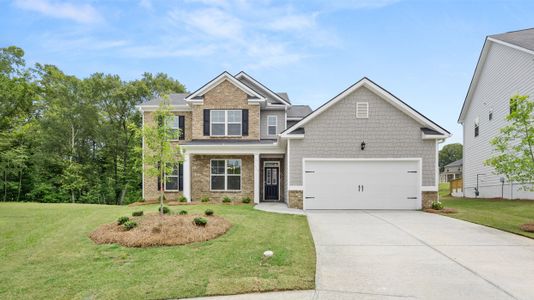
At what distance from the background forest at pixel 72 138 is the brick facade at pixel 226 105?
9.55 meters

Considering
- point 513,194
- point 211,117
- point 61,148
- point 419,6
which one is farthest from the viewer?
point 61,148

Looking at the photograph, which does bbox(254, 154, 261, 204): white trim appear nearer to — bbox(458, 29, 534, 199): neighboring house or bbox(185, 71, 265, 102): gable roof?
bbox(185, 71, 265, 102): gable roof

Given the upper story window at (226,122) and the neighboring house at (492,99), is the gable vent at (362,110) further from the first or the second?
the neighboring house at (492,99)

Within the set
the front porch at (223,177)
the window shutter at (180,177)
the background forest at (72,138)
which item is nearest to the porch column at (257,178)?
the front porch at (223,177)

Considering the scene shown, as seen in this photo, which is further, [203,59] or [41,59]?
[41,59]

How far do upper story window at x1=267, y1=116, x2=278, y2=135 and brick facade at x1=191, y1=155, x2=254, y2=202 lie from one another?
243cm

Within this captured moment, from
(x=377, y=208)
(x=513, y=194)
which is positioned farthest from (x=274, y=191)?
(x=513, y=194)

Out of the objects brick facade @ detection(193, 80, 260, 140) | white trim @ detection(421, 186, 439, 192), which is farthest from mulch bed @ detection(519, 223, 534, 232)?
brick facade @ detection(193, 80, 260, 140)

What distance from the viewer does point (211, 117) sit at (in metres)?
18.8

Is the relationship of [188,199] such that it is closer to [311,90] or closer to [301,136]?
[301,136]

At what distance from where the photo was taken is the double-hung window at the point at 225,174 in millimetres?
18328

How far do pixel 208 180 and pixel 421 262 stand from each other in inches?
535

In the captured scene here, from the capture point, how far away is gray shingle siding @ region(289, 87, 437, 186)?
14648 millimetres

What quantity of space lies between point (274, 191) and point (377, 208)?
614cm
